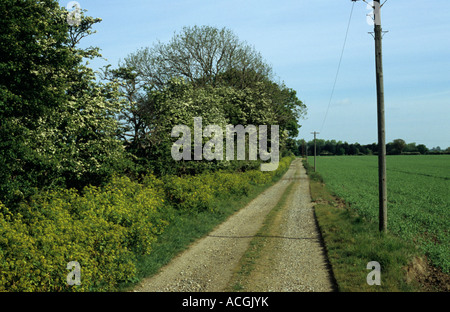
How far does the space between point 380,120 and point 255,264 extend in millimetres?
7653

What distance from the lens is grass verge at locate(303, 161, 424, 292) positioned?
843 centimetres

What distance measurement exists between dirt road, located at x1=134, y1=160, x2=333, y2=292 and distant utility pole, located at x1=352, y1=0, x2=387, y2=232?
2.88 m

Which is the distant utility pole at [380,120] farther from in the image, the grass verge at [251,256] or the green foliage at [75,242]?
the green foliage at [75,242]

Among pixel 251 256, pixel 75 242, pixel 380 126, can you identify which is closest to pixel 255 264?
pixel 251 256

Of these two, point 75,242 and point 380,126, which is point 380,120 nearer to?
point 380,126

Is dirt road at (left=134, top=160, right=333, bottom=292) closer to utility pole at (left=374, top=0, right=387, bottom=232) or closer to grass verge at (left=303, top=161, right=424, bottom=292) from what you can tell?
grass verge at (left=303, top=161, right=424, bottom=292)

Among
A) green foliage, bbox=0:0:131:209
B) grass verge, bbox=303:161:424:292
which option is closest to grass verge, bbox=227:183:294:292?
grass verge, bbox=303:161:424:292

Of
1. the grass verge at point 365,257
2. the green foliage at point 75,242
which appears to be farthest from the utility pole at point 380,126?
the green foliage at point 75,242

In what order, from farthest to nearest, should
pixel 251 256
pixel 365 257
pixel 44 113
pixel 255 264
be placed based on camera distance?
pixel 44 113, pixel 251 256, pixel 255 264, pixel 365 257

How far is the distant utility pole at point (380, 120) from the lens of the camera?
13.0 meters

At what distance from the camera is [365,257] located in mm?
10336

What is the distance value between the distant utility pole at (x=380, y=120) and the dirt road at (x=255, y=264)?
2.88 m

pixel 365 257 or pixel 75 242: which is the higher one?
pixel 75 242
